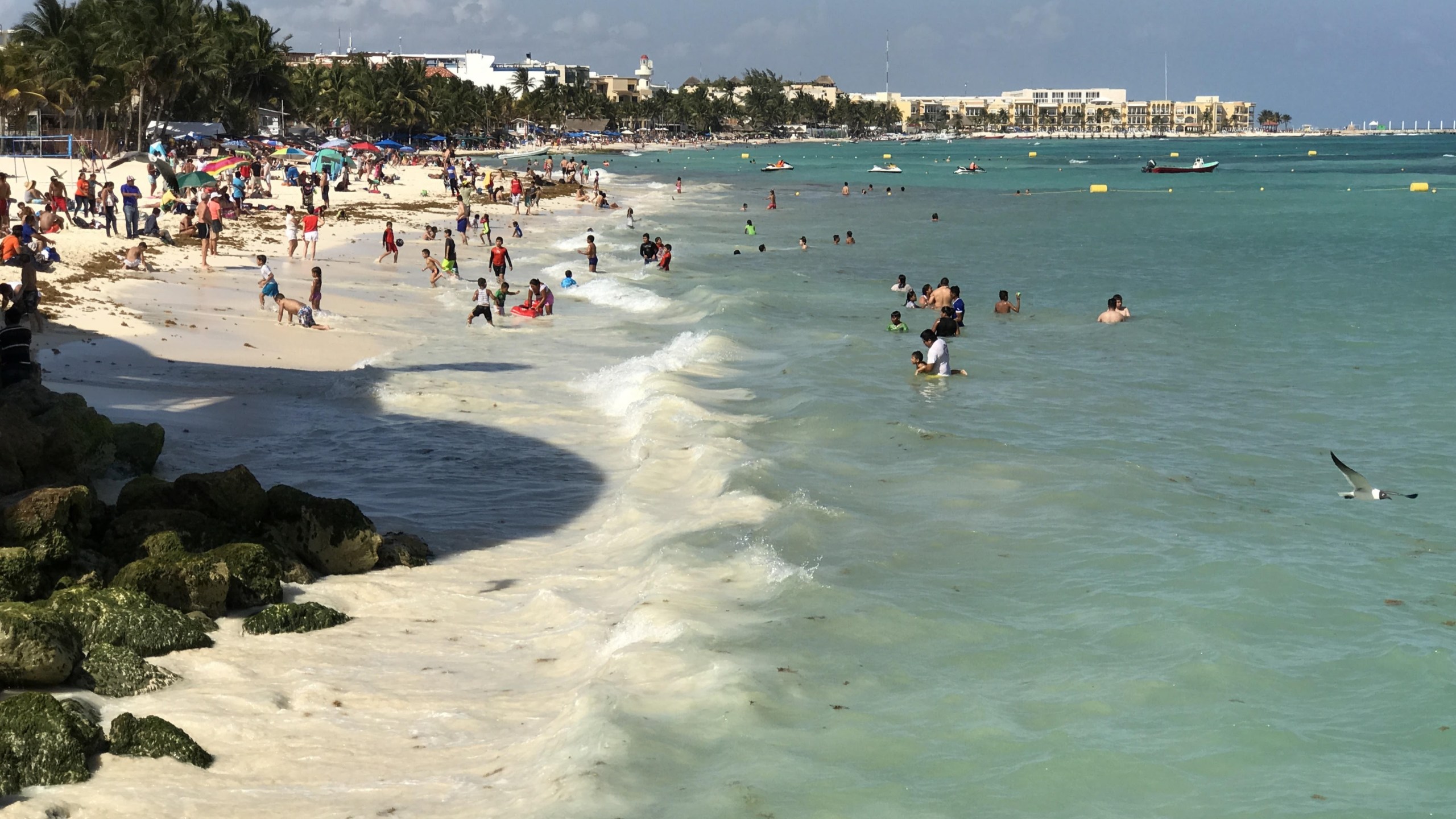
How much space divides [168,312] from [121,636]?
609 inches

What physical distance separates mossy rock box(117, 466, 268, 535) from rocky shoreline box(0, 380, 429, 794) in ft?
0.04

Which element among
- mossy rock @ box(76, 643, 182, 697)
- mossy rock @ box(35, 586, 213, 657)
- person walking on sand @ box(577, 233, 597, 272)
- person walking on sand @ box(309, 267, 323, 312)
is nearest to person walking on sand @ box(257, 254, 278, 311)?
person walking on sand @ box(309, 267, 323, 312)

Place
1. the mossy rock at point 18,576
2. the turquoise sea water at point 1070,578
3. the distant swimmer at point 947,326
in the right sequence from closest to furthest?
the turquoise sea water at point 1070,578, the mossy rock at point 18,576, the distant swimmer at point 947,326

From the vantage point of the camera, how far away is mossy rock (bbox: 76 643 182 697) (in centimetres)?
862

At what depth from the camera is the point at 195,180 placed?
36812mm

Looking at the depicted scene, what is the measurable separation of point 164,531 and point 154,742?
11.6ft

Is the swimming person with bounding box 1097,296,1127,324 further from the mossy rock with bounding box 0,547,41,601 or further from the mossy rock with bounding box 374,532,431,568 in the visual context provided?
the mossy rock with bounding box 0,547,41,601

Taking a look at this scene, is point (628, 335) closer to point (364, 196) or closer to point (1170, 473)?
point (1170, 473)

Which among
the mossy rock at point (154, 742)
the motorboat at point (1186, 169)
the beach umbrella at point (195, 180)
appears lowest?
the mossy rock at point (154, 742)

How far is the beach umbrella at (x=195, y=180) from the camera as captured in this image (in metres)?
36.5

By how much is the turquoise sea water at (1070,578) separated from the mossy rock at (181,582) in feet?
11.7

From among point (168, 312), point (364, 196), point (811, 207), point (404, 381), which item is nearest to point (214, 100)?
point (364, 196)

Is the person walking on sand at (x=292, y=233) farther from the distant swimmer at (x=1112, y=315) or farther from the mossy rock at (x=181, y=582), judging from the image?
the mossy rock at (x=181, y=582)

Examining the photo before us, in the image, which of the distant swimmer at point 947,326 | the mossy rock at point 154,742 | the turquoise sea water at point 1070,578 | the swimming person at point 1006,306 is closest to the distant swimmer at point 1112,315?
the turquoise sea water at point 1070,578
